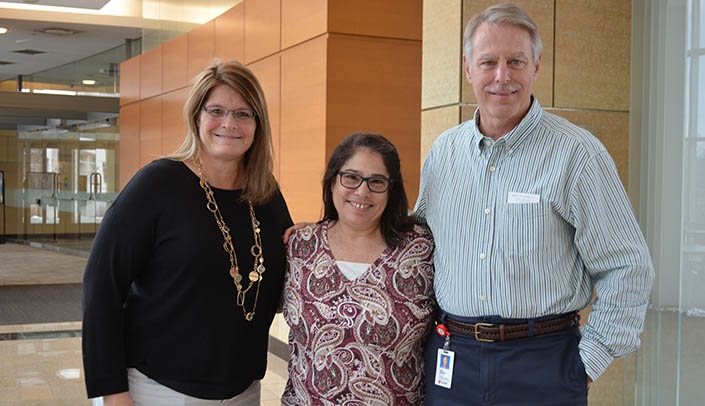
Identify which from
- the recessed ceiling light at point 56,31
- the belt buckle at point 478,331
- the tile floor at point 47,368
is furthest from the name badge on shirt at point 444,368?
the recessed ceiling light at point 56,31

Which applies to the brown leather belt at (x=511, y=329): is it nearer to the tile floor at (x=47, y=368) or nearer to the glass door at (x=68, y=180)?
the tile floor at (x=47, y=368)

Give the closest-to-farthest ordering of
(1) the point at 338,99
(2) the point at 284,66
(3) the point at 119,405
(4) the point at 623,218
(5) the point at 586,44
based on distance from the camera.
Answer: (4) the point at 623,218 < (3) the point at 119,405 < (5) the point at 586,44 < (1) the point at 338,99 < (2) the point at 284,66

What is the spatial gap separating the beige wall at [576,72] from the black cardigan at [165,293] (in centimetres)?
196

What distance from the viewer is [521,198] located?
2.37m

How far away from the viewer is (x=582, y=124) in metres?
4.40

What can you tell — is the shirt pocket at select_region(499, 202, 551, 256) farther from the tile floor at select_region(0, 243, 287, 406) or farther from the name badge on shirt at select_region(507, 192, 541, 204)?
the tile floor at select_region(0, 243, 287, 406)

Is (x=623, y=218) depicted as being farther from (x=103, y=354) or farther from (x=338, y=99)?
(x=338, y=99)

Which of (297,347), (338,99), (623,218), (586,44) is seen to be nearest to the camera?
(623,218)

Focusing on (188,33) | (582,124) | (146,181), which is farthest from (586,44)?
(188,33)

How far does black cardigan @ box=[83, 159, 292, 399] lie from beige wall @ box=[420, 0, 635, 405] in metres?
1.96

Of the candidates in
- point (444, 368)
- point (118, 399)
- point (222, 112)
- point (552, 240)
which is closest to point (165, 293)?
point (118, 399)

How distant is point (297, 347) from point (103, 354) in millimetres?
672

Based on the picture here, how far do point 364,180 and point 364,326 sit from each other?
0.51 meters

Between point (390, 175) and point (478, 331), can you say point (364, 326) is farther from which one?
point (390, 175)
